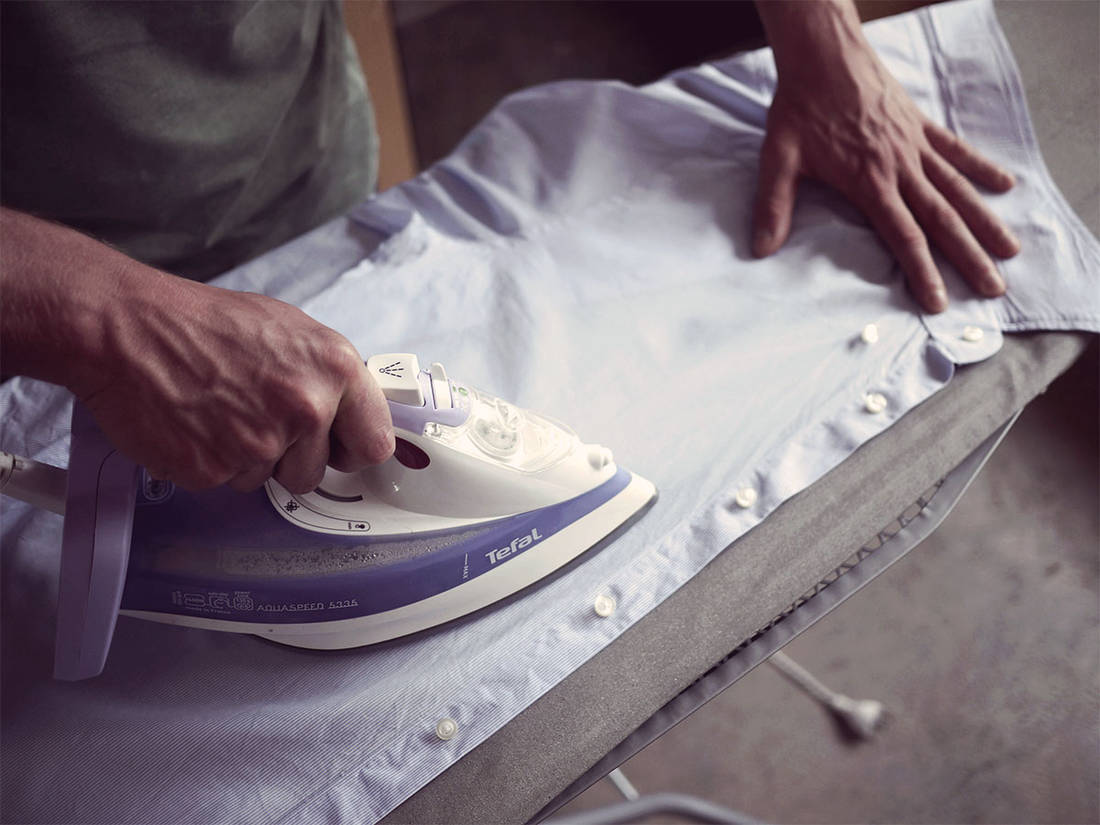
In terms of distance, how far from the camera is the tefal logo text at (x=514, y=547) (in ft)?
3.15

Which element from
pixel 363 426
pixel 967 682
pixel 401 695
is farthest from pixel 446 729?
pixel 967 682

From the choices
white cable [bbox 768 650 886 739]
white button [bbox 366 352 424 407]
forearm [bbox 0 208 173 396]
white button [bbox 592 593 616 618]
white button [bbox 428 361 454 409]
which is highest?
forearm [bbox 0 208 173 396]

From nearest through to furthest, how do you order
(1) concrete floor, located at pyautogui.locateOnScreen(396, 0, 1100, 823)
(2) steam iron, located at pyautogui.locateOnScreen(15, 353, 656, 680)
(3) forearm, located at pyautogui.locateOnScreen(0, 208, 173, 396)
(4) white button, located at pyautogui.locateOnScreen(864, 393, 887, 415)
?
(3) forearm, located at pyautogui.locateOnScreen(0, 208, 173, 396) → (2) steam iron, located at pyautogui.locateOnScreen(15, 353, 656, 680) → (4) white button, located at pyautogui.locateOnScreen(864, 393, 887, 415) → (1) concrete floor, located at pyautogui.locateOnScreen(396, 0, 1100, 823)

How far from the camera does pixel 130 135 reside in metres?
1.11

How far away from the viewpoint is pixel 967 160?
126cm

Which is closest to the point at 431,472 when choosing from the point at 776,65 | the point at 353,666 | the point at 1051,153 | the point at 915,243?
the point at 353,666

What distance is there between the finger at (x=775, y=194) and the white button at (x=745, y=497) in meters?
0.37

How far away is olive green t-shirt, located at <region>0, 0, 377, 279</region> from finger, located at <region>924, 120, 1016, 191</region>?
89 centimetres

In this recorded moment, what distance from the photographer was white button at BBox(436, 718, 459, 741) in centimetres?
87

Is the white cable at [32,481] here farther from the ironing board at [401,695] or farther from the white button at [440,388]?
the white button at [440,388]

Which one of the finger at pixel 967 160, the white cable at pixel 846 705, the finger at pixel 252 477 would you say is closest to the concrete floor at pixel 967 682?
the white cable at pixel 846 705

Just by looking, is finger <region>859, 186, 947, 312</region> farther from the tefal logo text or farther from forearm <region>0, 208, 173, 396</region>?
forearm <region>0, 208, 173, 396</region>

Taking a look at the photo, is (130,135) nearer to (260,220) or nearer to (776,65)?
(260,220)

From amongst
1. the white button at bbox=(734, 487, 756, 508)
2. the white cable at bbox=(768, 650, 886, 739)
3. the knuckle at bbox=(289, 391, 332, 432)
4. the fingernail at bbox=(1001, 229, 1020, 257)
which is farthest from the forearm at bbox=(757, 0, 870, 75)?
the white cable at bbox=(768, 650, 886, 739)
